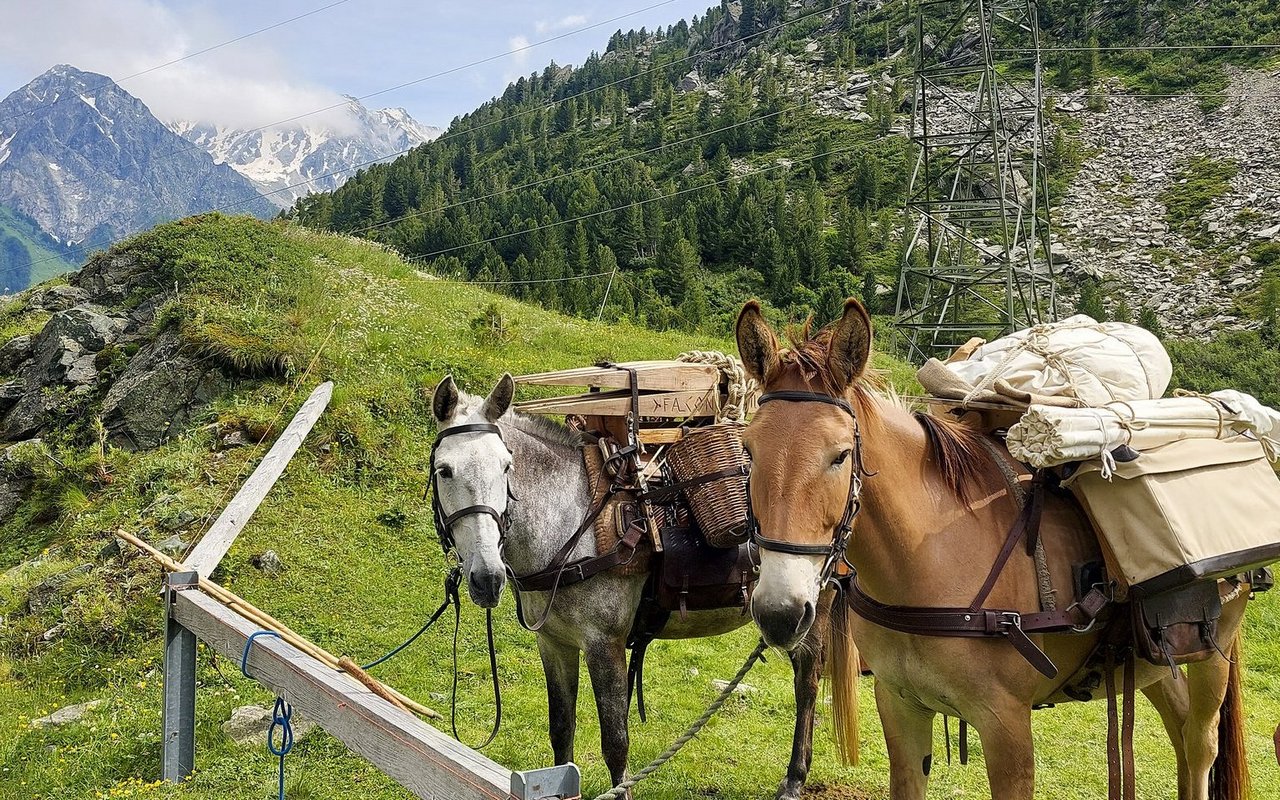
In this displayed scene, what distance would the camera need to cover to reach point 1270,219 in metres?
44.4

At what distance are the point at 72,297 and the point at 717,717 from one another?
12651 mm

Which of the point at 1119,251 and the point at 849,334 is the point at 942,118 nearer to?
the point at 1119,251

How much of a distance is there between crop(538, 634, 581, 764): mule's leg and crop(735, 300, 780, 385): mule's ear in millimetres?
2241

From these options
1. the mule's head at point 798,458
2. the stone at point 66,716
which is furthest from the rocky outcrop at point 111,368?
the mule's head at point 798,458

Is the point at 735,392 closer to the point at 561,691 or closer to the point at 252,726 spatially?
the point at 561,691

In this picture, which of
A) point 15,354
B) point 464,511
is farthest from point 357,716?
point 15,354

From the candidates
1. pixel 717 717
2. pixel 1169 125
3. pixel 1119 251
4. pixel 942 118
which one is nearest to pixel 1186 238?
pixel 1119 251

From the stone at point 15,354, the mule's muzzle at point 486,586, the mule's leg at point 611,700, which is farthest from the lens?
the stone at point 15,354

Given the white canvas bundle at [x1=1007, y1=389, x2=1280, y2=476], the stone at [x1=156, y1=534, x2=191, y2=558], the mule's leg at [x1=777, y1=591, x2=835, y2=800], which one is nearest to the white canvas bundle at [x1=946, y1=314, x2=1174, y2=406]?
the white canvas bundle at [x1=1007, y1=389, x2=1280, y2=476]

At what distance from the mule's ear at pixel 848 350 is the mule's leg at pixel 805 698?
2.49 metres

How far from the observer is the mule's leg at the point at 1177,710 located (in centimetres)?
367

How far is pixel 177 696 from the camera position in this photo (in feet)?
14.6

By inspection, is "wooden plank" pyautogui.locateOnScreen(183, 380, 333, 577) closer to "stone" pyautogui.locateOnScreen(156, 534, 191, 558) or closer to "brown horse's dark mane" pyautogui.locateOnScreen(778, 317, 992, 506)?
"stone" pyautogui.locateOnScreen(156, 534, 191, 558)

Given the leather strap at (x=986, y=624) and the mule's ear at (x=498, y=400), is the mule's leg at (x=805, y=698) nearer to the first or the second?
the leather strap at (x=986, y=624)
